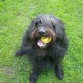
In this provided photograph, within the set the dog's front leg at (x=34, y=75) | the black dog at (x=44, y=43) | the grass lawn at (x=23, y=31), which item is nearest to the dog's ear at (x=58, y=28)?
the black dog at (x=44, y=43)

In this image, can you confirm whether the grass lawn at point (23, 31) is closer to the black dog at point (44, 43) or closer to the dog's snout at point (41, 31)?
the black dog at point (44, 43)

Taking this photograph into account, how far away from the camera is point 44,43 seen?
11.9 feet

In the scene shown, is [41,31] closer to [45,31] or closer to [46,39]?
[45,31]

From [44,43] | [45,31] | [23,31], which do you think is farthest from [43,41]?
[23,31]

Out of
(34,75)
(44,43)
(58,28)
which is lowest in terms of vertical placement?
(34,75)

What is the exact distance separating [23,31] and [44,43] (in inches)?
62.1

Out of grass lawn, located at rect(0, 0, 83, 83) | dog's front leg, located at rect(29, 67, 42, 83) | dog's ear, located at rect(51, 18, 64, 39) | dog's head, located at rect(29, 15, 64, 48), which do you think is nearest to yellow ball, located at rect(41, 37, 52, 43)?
dog's head, located at rect(29, 15, 64, 48)

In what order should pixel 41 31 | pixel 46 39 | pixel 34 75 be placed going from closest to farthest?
pixel 41 31, pixel 46 39, pixel 34 75

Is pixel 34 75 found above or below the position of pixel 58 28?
below

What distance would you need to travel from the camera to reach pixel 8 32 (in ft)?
16.8

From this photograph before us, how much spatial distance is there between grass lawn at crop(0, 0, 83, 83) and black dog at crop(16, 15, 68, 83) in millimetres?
297

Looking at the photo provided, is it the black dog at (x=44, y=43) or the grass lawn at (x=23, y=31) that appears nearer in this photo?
the black dog at (x=44, y=43)

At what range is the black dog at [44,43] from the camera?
11.5 ft

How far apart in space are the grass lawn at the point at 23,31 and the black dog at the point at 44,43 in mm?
297
